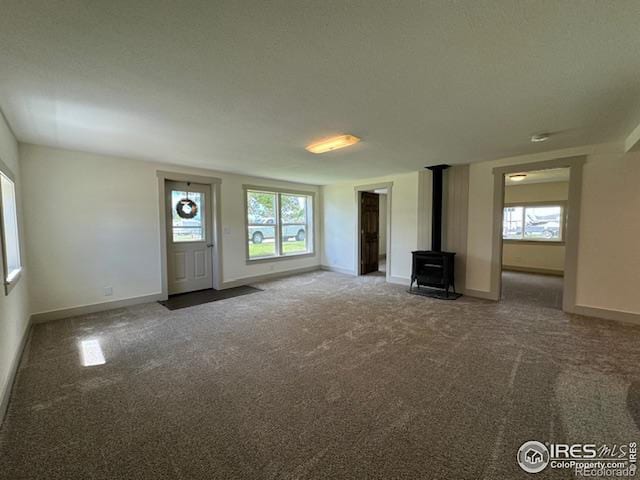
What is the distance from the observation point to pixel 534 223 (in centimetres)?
730

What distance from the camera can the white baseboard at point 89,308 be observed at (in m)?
3.63

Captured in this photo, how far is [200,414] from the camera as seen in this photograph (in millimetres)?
1895

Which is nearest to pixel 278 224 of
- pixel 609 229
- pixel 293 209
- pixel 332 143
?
pixel 293 209

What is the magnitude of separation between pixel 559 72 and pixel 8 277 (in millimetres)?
4772

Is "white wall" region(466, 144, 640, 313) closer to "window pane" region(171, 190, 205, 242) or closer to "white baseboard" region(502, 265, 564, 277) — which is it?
"white baseboard" region(502, 265, 564, 277)

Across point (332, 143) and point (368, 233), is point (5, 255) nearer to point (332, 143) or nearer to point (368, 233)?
point (332, 143)

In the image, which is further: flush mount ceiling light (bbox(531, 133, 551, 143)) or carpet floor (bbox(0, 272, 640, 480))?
flush mount ceiling light (bbox(531, 133, 551, 143))

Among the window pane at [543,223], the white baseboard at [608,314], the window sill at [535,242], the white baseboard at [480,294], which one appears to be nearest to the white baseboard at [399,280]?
the white baseboard at [480,294]

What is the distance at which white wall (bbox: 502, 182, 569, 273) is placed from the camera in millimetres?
6797

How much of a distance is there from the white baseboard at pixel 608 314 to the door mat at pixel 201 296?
16.9ft

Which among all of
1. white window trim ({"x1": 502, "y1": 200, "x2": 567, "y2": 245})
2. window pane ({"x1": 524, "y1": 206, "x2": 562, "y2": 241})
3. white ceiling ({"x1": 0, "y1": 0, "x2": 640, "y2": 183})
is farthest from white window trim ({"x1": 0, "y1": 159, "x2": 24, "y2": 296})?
window pane ({"x1": 524, "y1": 206, "x2": 562, "y2": 241})

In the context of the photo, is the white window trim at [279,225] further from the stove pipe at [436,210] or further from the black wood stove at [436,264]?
the stove pipe at [436,210]

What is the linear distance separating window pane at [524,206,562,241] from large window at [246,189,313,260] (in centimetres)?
594

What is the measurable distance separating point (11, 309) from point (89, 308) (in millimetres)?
1599
